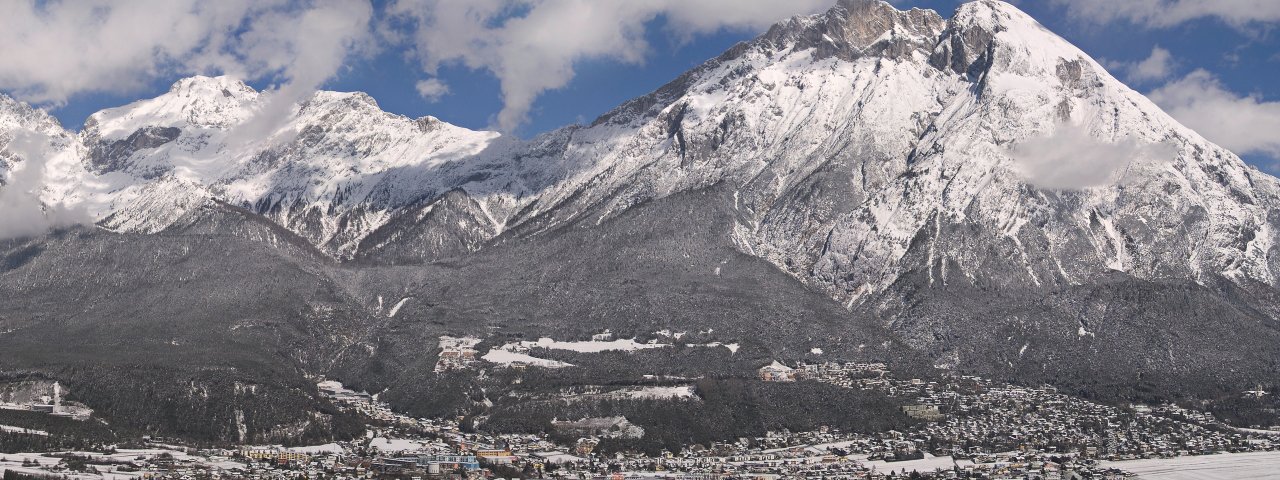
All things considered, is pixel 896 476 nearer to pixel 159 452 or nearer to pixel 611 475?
pixel 611 475

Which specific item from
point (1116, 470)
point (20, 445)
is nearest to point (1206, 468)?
point (1116, 470)

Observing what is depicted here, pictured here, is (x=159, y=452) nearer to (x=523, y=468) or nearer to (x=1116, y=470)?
(x=523, y=468)

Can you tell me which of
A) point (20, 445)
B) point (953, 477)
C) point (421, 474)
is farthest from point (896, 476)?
point (20, 445)

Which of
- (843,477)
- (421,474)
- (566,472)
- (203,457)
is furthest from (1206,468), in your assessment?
(203,457)

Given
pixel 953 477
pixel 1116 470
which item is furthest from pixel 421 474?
pixel 1116 470

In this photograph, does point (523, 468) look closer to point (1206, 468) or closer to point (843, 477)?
point (843, 477)

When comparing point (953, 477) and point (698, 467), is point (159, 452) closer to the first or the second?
point (698, 467)
